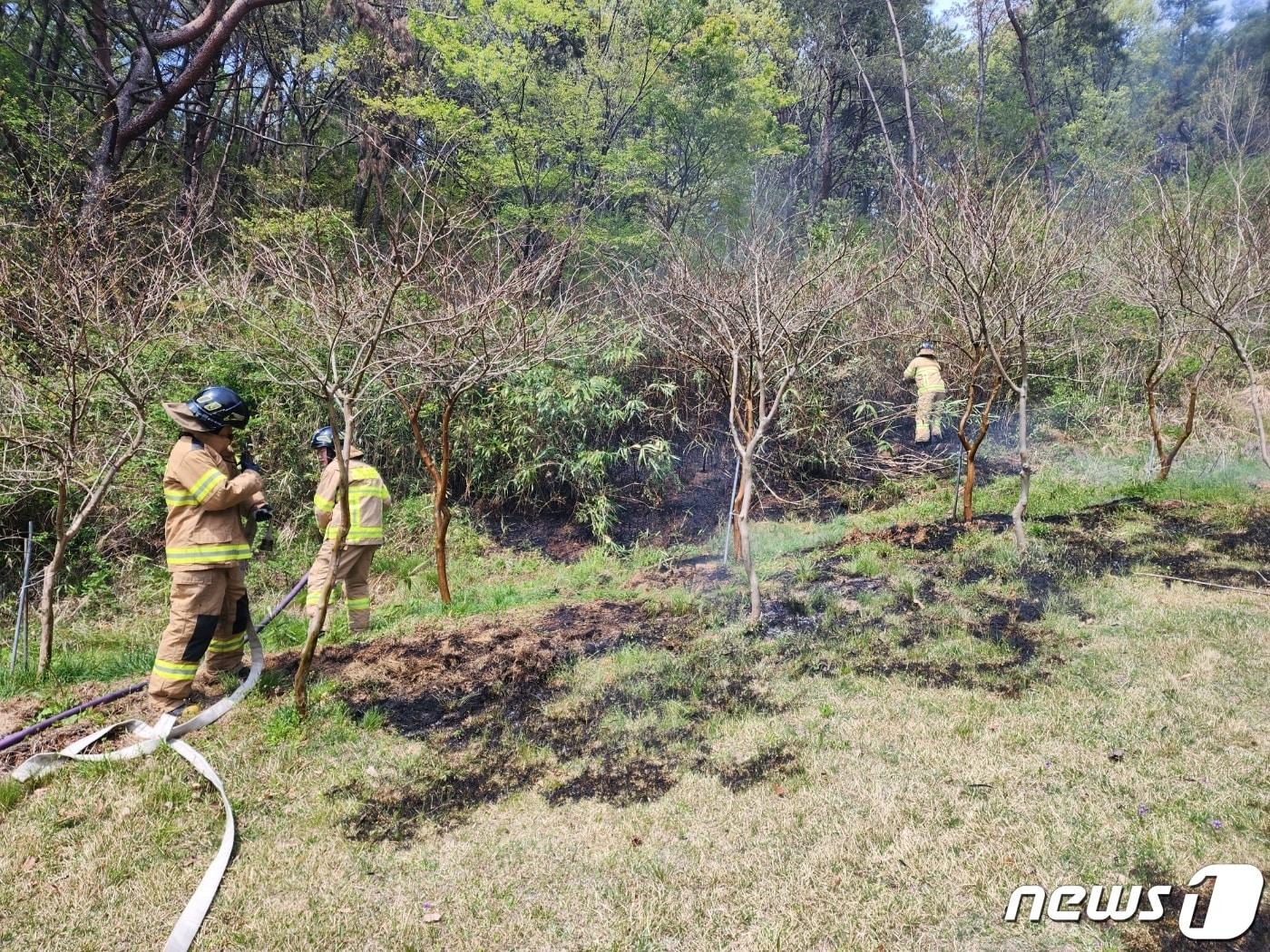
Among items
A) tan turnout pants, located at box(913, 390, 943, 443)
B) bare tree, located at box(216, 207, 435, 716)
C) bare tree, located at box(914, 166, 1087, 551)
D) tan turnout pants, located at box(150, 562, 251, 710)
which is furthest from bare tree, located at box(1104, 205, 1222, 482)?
tan turnout pants, located at box(150, 562, 251, 710)

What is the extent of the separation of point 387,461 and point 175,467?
537 cm

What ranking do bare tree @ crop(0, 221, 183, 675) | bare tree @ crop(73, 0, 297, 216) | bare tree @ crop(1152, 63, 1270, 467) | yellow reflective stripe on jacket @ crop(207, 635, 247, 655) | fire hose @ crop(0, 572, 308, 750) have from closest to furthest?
fire hose @ crop(0, 572, 308, 750) → yellow reflective stripe on jacket @ crop(207, 635, 247, 655) → bare tree @ crop(0, 221, 183, 675) → bare tree @ crop(1152, 63, 1270, 467) → bare tree @ crop(73, 0, 297, 216)

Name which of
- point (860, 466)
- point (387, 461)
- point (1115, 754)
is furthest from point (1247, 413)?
point (387, 461)

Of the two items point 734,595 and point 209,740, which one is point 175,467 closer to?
point 209,740

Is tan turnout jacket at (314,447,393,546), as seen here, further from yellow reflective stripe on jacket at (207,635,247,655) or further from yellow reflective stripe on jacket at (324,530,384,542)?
yellow reflective stripe on jacket at (207,635,247,655)

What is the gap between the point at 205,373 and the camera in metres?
8.35

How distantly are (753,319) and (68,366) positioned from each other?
4891mm

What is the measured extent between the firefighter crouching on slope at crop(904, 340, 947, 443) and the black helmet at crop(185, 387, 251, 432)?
7768 mm

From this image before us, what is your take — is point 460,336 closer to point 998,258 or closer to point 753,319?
point 753,319

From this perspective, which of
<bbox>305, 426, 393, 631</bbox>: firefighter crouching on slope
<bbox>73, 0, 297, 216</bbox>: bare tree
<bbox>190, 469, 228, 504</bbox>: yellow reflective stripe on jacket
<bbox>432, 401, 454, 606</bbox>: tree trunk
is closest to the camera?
<bbox>190, 469, 228, 504</bbox>: yellow reflective stripe on jacket

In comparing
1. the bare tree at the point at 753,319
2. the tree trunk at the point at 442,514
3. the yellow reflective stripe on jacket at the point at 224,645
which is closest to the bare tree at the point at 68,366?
the yellow reflective stripe on jacket at the point at 224,645

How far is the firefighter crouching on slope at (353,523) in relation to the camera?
521 centimetres

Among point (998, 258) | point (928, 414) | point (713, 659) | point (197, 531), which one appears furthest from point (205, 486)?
point (928, 414)

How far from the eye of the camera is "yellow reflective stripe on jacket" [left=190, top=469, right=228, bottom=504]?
3980 millimetres
